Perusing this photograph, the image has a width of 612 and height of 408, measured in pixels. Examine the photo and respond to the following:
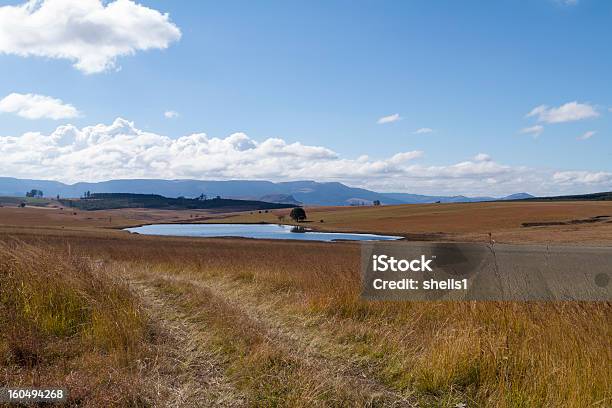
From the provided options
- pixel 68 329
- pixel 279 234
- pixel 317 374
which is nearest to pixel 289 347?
pixel 317 374

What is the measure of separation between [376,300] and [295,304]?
172 centimetres

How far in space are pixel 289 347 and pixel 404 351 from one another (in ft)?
5.24

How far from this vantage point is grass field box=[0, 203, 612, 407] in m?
4.99

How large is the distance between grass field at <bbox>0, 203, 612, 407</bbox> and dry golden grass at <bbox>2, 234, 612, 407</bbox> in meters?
0.02

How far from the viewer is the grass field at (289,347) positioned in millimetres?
4988

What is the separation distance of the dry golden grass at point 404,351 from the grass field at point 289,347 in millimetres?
21

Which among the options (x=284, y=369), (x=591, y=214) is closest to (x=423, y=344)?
(x=284, y=369)

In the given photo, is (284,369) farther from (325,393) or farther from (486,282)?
(486,282)

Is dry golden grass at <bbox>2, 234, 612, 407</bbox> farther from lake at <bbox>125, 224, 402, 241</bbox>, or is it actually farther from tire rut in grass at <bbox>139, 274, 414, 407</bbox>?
lake at <bbox>125, 224, 402, 241</bbox>

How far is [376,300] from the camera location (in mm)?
9555

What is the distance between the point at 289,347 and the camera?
6.57m

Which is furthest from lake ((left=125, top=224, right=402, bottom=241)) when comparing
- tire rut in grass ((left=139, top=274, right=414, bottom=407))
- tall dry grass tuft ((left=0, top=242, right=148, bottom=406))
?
tire rut in grass ((left=139, top=274, right=414, bottom=407))

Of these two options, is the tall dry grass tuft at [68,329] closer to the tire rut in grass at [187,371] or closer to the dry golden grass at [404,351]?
the tire rut in grass at [187,371]

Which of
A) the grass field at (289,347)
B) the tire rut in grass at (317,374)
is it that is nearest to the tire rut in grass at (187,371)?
the grass field at (289,347)
